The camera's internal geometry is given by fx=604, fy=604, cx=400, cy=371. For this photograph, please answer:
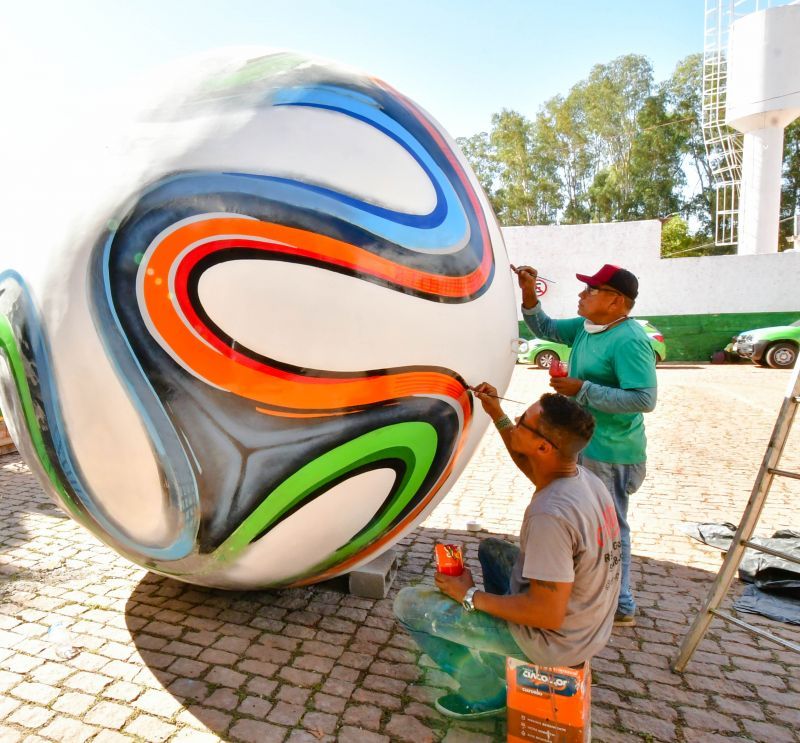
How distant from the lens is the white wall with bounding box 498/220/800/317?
Result: 62.2 ft

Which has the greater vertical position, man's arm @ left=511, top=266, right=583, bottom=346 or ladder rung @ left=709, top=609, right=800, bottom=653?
man's arm @ left=511, top=266, right=583, bottom=346

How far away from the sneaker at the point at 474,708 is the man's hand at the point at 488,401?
115 cm

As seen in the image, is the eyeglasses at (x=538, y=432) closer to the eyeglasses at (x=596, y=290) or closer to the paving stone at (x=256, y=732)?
the eyeglasses at (x=596, y=290)

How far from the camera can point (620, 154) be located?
129 feet

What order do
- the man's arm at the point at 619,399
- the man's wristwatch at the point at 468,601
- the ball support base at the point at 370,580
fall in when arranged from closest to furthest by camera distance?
the man's wristwatch at the point at 468,601 → the man's arm at the point at 619,399 → the ball support base at the point at 370,580

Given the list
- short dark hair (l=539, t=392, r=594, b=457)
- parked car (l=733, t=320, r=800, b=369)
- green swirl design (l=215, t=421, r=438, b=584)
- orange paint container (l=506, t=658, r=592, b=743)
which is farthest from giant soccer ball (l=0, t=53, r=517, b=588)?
parked car (l=733, t=320, r=800, b=369)

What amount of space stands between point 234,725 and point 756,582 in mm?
3132

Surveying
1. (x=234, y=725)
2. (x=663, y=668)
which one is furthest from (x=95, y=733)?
(x=663, y=668)

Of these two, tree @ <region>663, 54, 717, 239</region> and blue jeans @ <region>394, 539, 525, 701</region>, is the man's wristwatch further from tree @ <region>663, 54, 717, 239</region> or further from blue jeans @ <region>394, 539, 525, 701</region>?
tree @ <region>663, 54, 717, 239</region>

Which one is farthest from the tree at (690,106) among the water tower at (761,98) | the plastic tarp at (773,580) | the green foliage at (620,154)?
the plastic tarp at (773,580)

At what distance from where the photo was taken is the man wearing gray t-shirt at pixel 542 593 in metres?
2.01

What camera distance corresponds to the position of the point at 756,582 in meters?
3.71

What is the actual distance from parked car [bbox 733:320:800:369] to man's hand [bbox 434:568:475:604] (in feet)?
52.0

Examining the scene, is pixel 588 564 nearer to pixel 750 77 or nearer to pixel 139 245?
pixel 139 245
